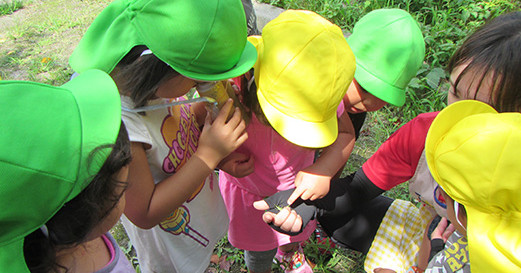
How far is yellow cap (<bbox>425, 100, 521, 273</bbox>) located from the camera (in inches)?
33.8

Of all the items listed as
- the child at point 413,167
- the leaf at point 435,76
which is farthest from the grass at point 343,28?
the child at point 413,167

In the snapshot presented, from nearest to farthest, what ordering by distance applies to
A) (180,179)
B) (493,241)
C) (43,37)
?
(493,241), (180,179), (43,37)

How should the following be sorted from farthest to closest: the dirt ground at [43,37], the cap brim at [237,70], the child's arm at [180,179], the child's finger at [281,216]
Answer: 1. the dirt ground at [43,37]
2. the child's finger at [281,216]
3. the child's arm at [180,179]
4. the cap brim at [237,70]

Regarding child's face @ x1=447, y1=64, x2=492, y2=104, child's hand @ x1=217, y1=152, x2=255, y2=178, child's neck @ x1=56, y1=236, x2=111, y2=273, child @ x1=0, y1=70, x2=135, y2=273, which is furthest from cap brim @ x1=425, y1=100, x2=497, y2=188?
child's neck @ x1=56, y1=236, x2=111, y2=273

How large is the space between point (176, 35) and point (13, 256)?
2.05 feet

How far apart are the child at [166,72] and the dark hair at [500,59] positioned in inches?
31.8

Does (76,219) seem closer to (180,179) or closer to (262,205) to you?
(180,179)

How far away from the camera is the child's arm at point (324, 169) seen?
4.50ft

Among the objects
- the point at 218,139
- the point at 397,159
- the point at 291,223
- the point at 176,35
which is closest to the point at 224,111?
the point at 218,139

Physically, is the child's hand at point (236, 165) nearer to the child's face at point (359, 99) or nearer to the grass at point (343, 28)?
the child's face at point (359, 99)

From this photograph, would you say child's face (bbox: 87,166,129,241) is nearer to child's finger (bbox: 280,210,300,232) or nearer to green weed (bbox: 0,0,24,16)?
child's finger (bbox: 280,210,300,232)

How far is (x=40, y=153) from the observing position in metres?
A: 0.68

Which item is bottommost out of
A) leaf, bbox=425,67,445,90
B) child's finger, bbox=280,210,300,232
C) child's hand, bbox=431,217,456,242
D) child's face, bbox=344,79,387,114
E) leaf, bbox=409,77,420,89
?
leaf, bbox=409,77,420,89

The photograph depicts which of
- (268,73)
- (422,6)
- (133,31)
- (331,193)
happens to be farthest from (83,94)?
(422,6)
